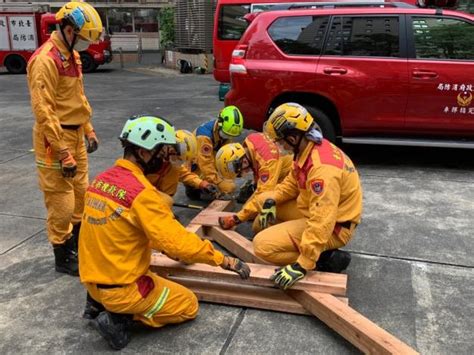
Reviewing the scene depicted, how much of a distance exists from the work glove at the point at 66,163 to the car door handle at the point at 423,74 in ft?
13.5

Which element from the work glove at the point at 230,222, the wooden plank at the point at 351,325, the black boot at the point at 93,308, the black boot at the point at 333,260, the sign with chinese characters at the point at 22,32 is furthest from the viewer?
the sign with chinese characters at the point at 22,32

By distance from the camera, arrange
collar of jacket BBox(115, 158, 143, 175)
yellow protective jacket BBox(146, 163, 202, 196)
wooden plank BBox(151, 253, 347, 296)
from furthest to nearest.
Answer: yellow protective jacket BBox(146, 163, 202, 196), wooden plank BBox(151, 253, 347, 296), collar of jacket BBox(115, 158, 143, 175)

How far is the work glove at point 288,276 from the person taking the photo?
3.12m

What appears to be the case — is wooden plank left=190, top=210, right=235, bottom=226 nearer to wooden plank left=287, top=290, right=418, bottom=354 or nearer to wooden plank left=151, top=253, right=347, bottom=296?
wooden plank left=151, top=253, right=347, bottom=296

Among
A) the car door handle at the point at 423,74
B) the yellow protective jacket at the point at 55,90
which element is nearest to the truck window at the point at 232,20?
the car door handle at the point at 423,74

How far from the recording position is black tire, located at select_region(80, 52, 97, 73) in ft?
67.5

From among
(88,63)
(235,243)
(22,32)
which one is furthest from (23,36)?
(235,243)

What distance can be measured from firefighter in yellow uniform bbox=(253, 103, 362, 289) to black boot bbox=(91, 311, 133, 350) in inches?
38.3

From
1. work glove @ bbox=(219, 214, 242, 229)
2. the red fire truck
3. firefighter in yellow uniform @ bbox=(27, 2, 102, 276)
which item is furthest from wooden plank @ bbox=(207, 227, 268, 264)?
the red fire truck

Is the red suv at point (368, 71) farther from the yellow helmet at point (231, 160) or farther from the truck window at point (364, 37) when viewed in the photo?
the yellow helmet at point (231, 160)

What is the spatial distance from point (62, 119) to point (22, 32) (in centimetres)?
1925

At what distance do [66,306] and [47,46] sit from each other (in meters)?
1.88

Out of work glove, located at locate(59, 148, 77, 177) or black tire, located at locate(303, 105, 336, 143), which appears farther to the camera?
black tire, located at locate(303, 105, 336, 143)

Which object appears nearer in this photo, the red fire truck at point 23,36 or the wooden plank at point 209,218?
the wooden plank at point 209,218
